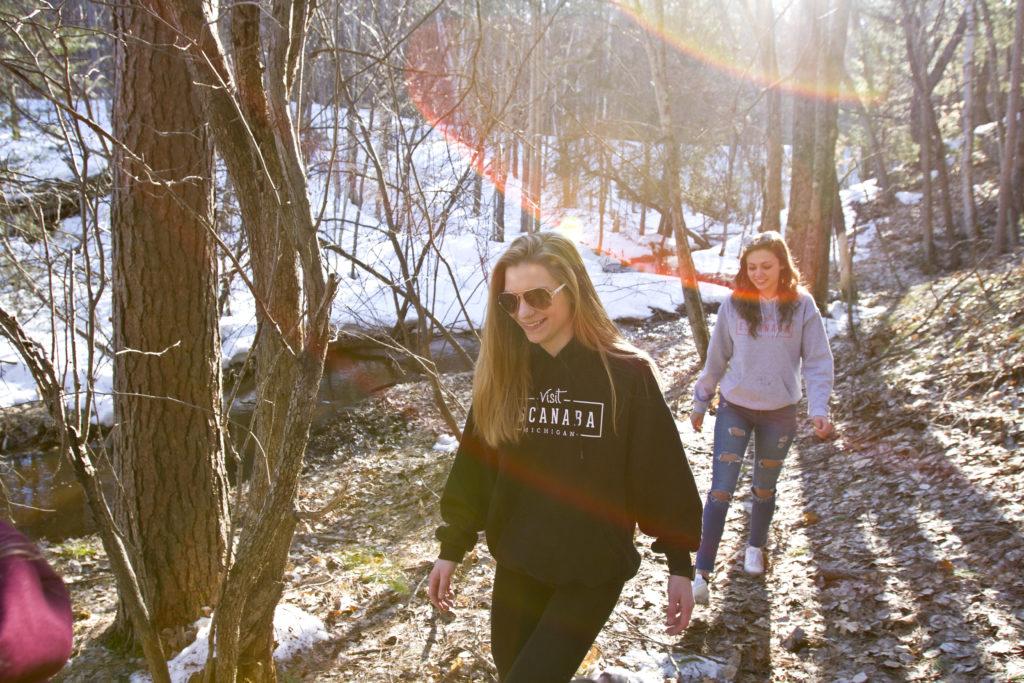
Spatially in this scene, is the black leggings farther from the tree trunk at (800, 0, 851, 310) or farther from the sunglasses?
the tree trunk at (800, 0, 851, 310)

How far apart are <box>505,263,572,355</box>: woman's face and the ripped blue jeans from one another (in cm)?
215

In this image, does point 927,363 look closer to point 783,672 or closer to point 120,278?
point 783,672

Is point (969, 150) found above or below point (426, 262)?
above

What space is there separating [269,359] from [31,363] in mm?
Result: 1323

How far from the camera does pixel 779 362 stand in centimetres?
406

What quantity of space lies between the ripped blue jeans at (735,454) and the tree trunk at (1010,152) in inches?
402

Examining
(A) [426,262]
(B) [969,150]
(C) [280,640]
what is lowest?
(C) [280,640]

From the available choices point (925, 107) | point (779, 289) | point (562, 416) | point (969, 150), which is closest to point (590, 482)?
point (562, 416)

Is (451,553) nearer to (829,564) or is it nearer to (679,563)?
(679,563)

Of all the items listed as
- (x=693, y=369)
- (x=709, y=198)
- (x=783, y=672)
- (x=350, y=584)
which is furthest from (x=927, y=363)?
(x=709, y=198)

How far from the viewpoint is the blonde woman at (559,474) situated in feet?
7.12

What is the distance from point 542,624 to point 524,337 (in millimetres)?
920

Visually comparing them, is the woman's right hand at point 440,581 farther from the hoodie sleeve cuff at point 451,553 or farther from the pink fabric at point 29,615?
the pink fabric at point 29,615

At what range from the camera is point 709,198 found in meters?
24.7
